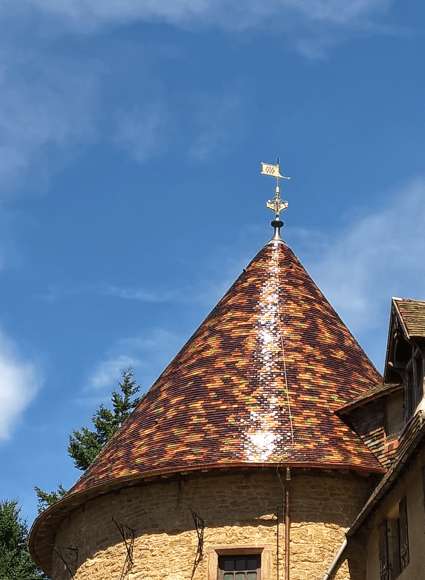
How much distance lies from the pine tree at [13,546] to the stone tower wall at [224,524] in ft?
42.8

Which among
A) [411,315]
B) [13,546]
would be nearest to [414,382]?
[411,315]

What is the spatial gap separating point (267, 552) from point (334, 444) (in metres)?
2.34

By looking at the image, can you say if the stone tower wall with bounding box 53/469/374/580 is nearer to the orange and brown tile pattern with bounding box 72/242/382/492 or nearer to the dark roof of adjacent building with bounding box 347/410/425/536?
the orange and brown tile pattern with bounding box 72/242/382/492

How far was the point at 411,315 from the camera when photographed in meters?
19.8

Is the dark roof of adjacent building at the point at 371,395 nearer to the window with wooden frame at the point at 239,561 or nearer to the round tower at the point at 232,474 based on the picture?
the round tower at the point at 232,474

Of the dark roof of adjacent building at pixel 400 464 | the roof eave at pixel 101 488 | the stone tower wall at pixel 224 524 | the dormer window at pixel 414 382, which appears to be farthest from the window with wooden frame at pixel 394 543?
the dormer window at pixel 414 382

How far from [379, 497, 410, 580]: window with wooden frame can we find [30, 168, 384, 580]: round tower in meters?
1.34

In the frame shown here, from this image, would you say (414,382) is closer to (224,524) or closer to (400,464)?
(400,464)

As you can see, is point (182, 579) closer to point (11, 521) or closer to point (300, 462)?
point (300, 462)

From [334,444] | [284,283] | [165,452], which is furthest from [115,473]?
[284,283]

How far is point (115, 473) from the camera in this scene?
68.4 ft

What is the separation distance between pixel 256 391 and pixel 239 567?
135 inches

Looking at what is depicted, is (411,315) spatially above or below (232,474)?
above

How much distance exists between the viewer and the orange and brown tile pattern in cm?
2033
